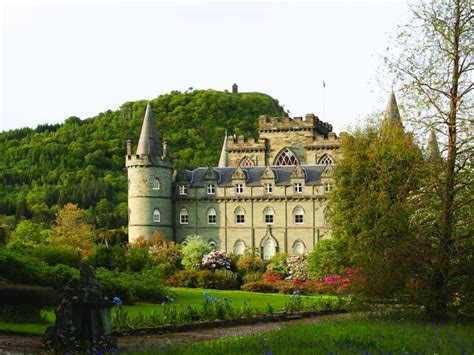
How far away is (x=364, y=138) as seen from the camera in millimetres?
43656

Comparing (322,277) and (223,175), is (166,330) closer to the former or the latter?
(322,277)

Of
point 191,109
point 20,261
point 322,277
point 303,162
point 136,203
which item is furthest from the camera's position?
point 191,109

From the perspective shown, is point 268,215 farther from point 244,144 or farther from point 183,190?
point 244,144

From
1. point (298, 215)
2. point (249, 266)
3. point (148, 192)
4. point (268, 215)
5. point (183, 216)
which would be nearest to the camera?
point (249, 266)

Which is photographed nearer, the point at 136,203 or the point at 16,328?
the point at 16,328

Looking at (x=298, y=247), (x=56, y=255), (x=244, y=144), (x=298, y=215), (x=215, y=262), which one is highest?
(x=244, y=144)

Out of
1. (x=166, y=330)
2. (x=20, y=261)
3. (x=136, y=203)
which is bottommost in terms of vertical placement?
(x=166, y=330)

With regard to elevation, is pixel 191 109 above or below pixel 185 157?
above

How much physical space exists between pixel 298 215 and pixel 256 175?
5.13m

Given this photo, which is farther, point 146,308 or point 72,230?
point 72,230

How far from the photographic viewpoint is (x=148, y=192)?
5691 cm

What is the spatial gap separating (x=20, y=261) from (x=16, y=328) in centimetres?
641

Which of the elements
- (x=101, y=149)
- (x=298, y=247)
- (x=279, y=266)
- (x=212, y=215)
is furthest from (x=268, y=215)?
(x=101, y=149)

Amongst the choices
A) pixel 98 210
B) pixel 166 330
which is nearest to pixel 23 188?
pixel 98 210
